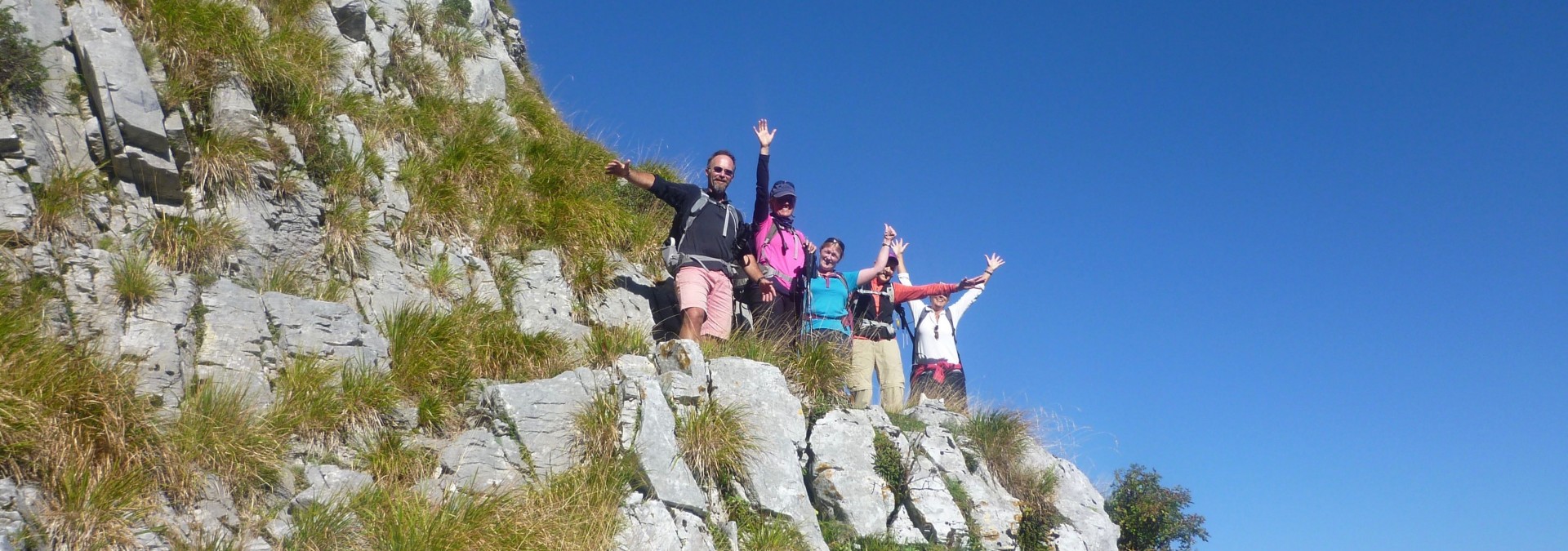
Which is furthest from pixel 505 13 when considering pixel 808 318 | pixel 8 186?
pixel 8 186

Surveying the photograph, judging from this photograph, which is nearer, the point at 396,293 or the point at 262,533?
the point at 262,533

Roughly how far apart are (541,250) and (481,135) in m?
1.98

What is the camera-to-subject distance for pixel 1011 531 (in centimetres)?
891

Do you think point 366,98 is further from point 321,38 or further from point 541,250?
point 541,250

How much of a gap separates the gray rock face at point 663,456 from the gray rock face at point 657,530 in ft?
0.38

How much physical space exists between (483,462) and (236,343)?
6.44 feet

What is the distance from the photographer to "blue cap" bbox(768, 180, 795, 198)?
10.3 meters

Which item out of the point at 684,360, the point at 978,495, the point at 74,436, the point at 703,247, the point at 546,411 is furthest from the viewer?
the point at 703,247

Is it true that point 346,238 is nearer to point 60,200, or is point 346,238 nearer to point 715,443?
point 60,200

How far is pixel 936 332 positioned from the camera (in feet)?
38.2

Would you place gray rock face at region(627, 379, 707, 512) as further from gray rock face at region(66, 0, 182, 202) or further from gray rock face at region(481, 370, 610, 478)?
gray rock face at region(66, 0, 182, 202)

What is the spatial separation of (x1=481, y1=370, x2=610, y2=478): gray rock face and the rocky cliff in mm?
21

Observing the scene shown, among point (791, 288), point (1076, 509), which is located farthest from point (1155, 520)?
point (791, 288)

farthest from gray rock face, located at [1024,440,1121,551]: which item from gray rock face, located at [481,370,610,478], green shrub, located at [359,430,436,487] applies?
green shrub, located at [359,430,436,487]
